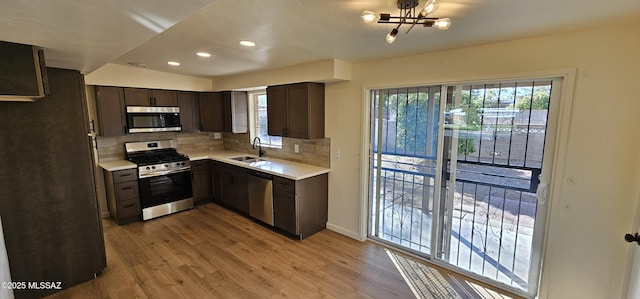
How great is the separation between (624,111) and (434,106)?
1.32 m

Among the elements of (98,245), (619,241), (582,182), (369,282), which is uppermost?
(582,182)

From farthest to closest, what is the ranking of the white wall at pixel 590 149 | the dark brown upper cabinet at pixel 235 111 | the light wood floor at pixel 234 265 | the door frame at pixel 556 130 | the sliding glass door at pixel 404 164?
the dark brown upper cabinet at pixel 235 111 → the sliding glass door at pixel 404 164 → the light wood floor at pixel 234 265 → the door frame at pixel 556 130 → the white wall at pixel 590 149

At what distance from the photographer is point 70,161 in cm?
234

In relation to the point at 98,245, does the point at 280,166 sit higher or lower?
higher

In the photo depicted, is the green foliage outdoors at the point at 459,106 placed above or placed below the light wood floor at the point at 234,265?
above

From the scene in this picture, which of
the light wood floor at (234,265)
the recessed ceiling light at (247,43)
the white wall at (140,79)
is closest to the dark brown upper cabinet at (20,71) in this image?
the recessed ceiling light at (247,43)

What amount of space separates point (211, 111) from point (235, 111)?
479 millimetres

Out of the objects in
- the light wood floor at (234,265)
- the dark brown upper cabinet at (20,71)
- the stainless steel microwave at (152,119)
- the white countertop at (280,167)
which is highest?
the dark brown upper cabinet at (20,71)

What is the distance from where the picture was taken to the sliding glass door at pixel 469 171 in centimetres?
232

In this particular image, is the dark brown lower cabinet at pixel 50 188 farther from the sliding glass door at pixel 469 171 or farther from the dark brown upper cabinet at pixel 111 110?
the sliding glass door at pixel 469 171

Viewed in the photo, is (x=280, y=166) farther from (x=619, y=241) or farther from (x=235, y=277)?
(x=619, y=241)

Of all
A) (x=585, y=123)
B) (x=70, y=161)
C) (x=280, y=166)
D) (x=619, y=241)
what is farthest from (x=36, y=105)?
(x=619, y=241)

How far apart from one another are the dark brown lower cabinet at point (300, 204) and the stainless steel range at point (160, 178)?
177 cm

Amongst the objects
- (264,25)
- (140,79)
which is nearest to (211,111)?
(140,79)
